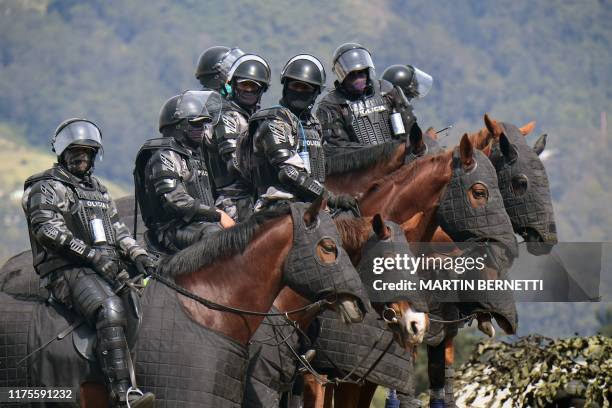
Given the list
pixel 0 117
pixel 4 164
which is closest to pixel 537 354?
pixel 4 164

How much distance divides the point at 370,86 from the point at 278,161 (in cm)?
292

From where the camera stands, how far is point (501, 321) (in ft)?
43.0

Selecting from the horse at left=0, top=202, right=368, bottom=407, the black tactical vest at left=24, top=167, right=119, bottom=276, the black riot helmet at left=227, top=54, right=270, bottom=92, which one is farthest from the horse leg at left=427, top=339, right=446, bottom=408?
the black tactical vest at left=24, top=167, right=119, bottom=276

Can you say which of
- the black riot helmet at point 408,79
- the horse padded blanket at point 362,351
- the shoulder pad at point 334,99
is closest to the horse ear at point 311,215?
the horse padded blanket at point 362,351

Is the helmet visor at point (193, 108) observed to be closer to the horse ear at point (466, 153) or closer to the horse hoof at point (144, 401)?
the horse ear at point (466, 153)

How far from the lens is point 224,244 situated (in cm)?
1092

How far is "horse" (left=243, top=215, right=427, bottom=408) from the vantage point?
36.8 ft

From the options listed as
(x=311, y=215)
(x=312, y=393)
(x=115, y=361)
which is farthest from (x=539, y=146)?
(x=115, y=361)

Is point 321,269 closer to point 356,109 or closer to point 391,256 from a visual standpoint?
point 391,256

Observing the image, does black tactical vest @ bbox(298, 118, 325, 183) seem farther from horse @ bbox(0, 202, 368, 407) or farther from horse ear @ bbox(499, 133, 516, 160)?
horse @ bbox(0, 202, 368, 407)

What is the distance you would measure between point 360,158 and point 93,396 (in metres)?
4.28

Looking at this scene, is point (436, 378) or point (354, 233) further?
point (436, 378)

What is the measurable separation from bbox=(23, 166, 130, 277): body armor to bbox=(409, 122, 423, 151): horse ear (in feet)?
11.0

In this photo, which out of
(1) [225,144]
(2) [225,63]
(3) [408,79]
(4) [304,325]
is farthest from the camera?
(3) [408,79]
